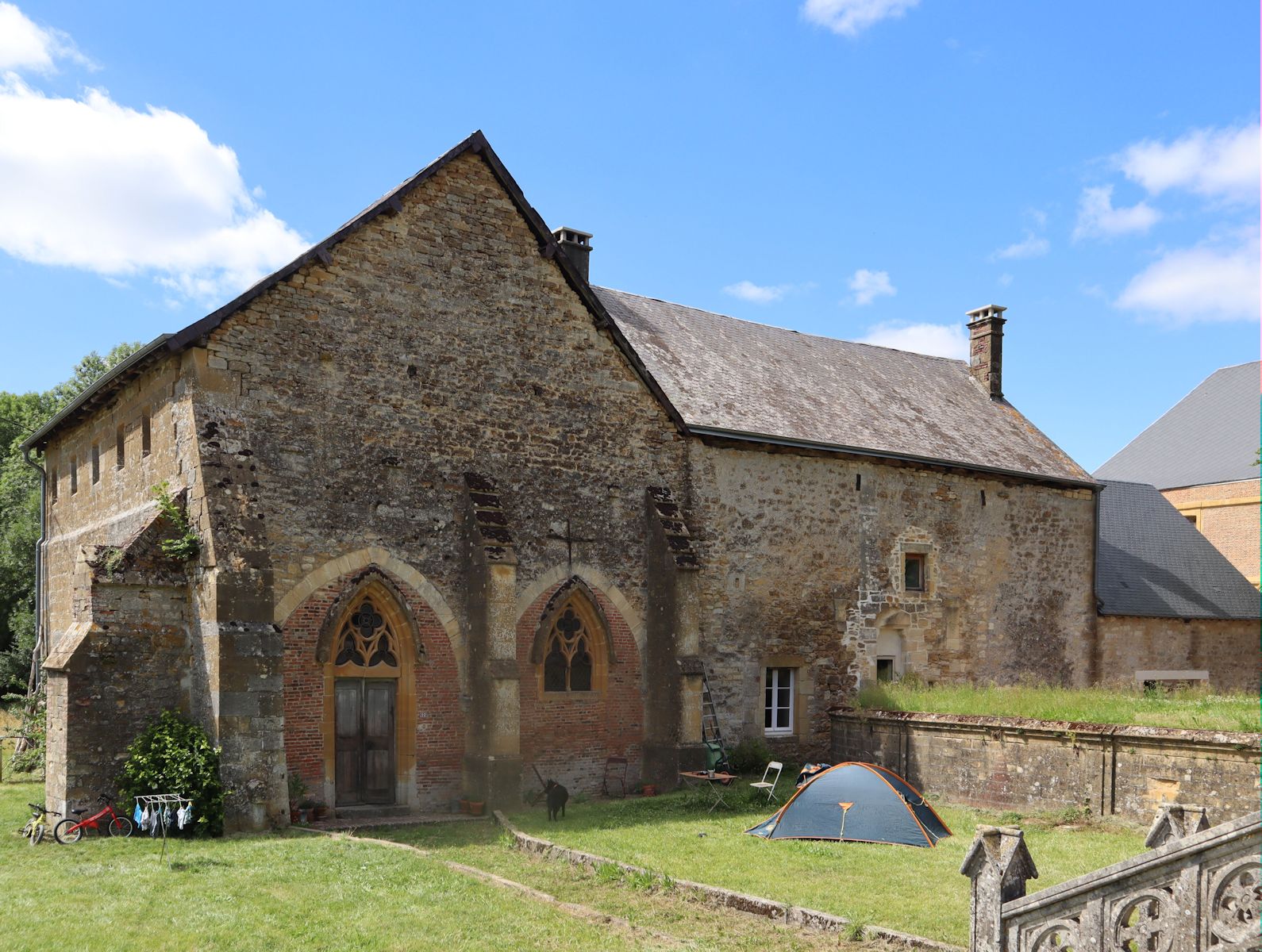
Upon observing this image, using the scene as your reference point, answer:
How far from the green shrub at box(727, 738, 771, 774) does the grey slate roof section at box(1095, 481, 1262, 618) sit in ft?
34.7

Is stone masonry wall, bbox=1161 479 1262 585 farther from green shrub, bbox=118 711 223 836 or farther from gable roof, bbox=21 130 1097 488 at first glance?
green shrub, bbox=118 711 223 836

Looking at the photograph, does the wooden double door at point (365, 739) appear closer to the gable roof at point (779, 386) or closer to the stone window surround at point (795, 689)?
the gable roof at point (779, 386)

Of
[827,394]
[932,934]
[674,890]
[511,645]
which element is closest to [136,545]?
[511,645]

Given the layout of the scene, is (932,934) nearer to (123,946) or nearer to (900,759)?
(123,946)

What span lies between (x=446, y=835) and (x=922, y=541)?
12.1m

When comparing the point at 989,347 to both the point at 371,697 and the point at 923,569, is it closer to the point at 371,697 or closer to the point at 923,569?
the point at 923,569

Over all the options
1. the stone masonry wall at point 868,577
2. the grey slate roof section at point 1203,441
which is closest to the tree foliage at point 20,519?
the stone masonry wall at point 868,577

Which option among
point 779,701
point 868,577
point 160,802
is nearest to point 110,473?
point 160,802

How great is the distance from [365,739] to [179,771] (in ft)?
8.91

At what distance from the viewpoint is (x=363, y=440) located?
15.3 metres

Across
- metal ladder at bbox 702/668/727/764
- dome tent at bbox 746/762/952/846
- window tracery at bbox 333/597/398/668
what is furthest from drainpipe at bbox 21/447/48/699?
dome tent at bbox 746/762/952/846

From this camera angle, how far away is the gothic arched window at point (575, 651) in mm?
16922

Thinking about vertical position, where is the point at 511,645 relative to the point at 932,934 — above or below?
above

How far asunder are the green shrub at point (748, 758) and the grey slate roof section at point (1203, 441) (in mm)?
22171
